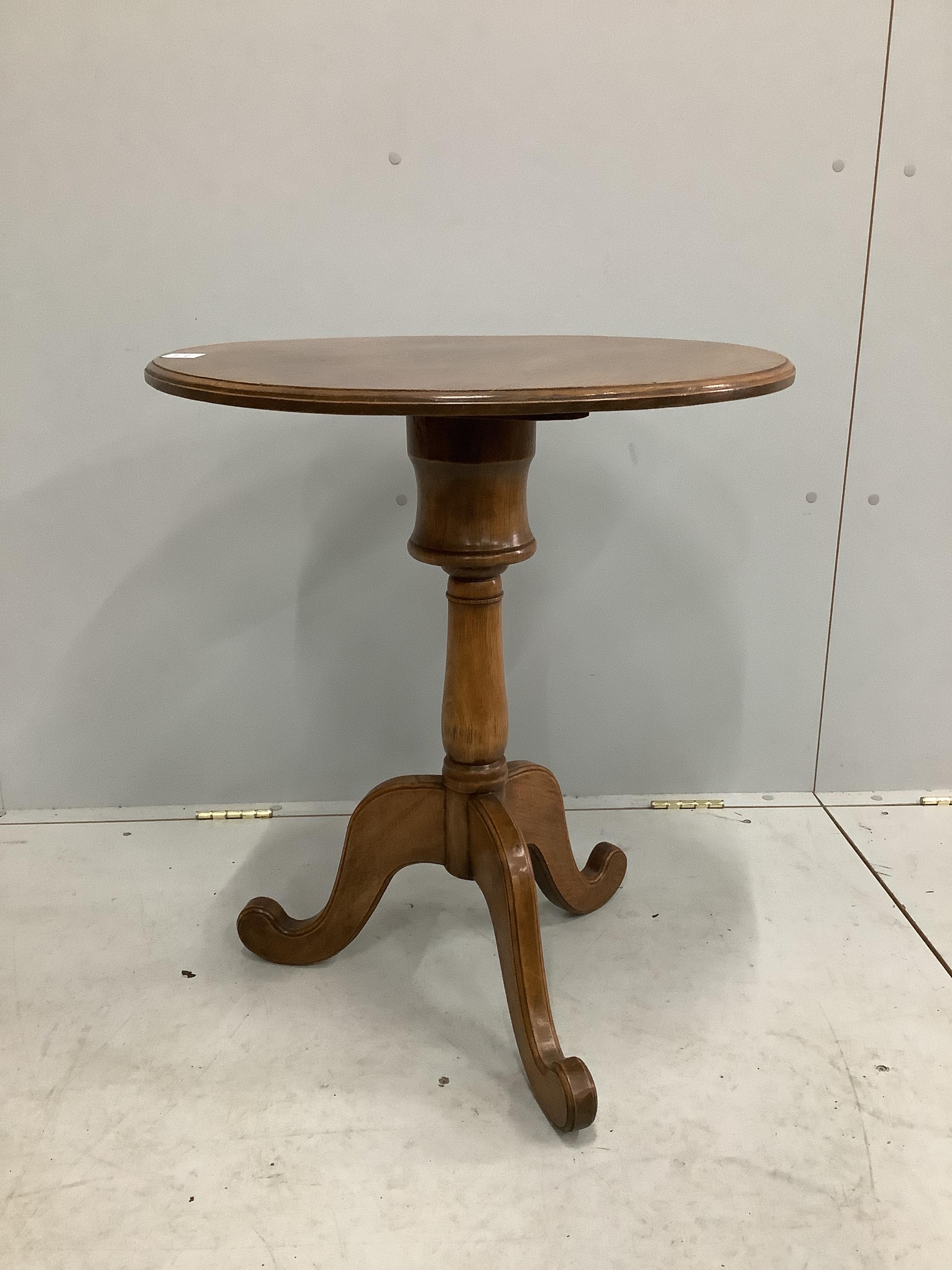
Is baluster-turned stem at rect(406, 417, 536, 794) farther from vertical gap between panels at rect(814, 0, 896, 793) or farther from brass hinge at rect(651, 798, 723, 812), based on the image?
vertical gap between panels at rect(814, 0, 896, 793)

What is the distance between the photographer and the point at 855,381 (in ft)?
6.51

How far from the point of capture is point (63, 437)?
1964mm

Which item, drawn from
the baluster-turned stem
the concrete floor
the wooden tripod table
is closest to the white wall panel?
the concrete floor

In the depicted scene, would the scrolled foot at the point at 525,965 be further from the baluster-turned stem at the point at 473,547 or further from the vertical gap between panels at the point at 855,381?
the vertical gap between panels at the point at 855,381

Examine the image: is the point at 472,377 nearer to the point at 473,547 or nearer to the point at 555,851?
the point at 473,547

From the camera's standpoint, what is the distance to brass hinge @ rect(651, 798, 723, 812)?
2166mm

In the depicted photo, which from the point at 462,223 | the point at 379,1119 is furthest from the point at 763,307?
the point at 379,1119

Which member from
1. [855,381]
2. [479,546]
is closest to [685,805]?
[855,381]

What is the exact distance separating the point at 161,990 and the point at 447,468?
88cm

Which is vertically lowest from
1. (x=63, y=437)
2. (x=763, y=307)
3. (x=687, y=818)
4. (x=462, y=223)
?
(x=687, y=818)

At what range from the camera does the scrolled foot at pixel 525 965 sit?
130 centimetres

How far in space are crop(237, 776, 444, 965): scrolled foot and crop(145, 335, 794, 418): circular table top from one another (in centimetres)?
62

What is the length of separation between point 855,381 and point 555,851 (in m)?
1.02

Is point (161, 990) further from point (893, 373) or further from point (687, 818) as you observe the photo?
point (893, 373)
